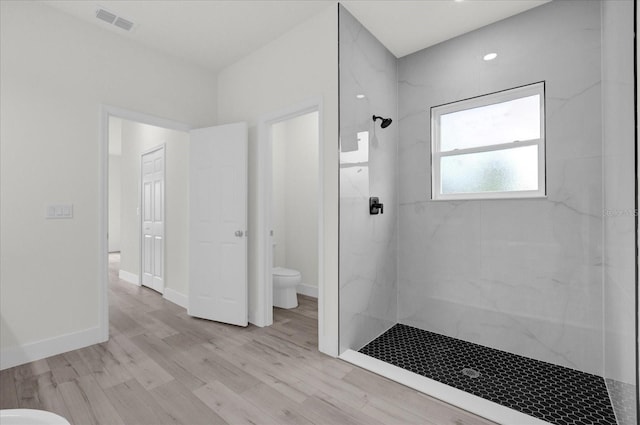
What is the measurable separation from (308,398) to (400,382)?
633mm

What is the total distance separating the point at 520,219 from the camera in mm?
2479

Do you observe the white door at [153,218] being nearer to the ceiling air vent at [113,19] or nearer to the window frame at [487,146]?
the ceiling air vent at [113,19]

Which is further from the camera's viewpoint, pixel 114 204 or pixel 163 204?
pixel 114 204

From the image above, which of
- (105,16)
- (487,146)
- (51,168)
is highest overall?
(105,16)

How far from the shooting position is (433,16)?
8.30 feet

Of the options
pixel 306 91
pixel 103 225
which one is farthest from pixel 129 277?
pixel 306 91

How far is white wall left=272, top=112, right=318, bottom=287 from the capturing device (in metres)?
4.23

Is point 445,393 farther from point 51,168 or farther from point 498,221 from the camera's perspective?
point 51,168

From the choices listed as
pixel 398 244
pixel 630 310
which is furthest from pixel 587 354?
pixel 398 244

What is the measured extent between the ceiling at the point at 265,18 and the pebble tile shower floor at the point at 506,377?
2.80 meters

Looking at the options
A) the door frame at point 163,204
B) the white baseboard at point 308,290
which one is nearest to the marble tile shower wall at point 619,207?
the white baseboard at point 308,290

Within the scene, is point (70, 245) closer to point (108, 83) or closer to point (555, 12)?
point (108, 83)

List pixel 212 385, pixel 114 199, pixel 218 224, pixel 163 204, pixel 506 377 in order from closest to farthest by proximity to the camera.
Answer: pixel 212 385
pixel 506 377
pixel 218 224
pixel 163 204
pixel 114 199

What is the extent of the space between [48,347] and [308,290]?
107 inches
